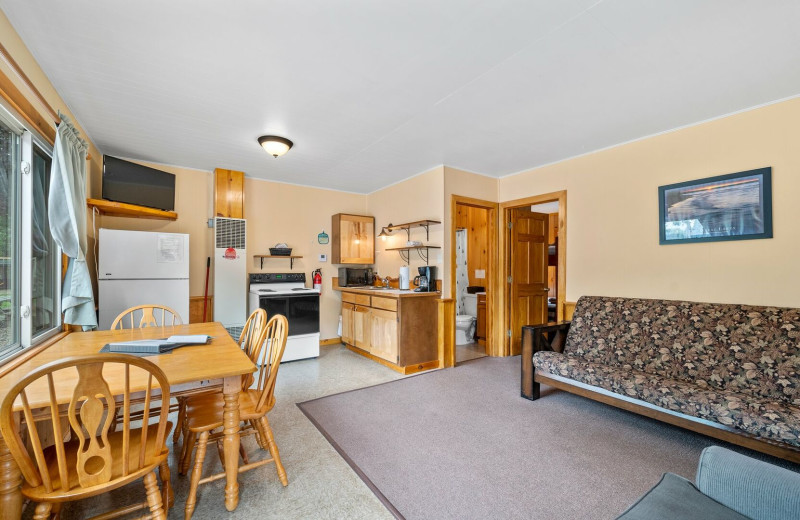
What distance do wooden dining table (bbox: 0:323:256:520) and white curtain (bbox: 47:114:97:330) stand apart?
0.47 metres

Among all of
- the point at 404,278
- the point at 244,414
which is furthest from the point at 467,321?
the point at 244,414

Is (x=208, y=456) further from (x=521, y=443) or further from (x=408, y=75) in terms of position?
(x=408, y=75)

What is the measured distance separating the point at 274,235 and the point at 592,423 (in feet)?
14.0

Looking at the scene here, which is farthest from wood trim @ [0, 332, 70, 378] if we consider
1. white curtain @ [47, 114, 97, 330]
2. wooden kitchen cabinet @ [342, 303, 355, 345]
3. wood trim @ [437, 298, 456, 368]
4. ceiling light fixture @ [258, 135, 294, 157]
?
wood trim @ [437, 298, 456, 368]

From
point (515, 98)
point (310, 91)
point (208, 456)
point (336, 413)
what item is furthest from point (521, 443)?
point (310, 91)

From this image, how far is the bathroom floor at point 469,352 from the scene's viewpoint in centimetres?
458

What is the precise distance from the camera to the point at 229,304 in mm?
4312

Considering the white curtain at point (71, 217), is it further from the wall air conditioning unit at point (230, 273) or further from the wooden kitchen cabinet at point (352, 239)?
the wooden kitchen cabinet at point (352, 239)

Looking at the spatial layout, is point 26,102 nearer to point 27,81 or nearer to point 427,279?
point 27,81

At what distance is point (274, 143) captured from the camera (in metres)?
3.27

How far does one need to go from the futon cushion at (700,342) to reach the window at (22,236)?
398 centimetres

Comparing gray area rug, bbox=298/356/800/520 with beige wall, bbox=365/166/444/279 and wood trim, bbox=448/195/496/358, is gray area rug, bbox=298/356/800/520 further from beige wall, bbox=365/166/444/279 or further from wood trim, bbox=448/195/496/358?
beige wall, bbox=365/166/444/279

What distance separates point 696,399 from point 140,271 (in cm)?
467

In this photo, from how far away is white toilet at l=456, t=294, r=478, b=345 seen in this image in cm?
522
